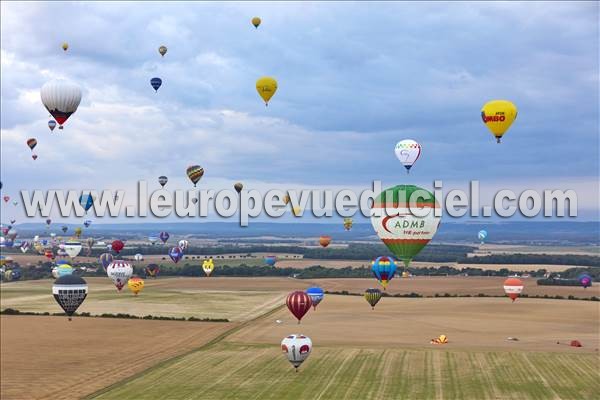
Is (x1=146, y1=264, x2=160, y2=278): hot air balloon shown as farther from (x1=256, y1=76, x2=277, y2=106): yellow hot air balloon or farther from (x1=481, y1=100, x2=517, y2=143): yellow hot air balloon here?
(x1=481, y1=100, x2=517, y2=143): yellow hot air balloon

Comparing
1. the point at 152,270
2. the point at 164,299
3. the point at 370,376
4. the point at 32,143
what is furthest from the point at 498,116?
the point at 152,270

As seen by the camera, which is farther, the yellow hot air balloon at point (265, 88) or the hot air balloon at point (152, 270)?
the hot air balloon at point (152, 270)

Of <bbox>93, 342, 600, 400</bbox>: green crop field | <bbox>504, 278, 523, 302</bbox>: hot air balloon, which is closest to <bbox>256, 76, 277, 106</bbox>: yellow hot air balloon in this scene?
<bbox>93, 342, 600, 400</bbox>: green crop field

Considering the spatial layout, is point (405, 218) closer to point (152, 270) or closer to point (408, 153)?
point (408, 153)

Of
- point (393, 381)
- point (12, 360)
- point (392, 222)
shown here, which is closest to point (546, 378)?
point (393, 381)

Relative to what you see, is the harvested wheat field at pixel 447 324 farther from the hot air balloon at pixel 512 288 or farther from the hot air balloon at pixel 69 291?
the hot air balloon at pixel 69 291

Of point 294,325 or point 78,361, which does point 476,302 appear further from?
point 78,361

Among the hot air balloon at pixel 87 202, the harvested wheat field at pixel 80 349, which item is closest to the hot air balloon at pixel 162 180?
the hot air balloon at pixel 87 202
